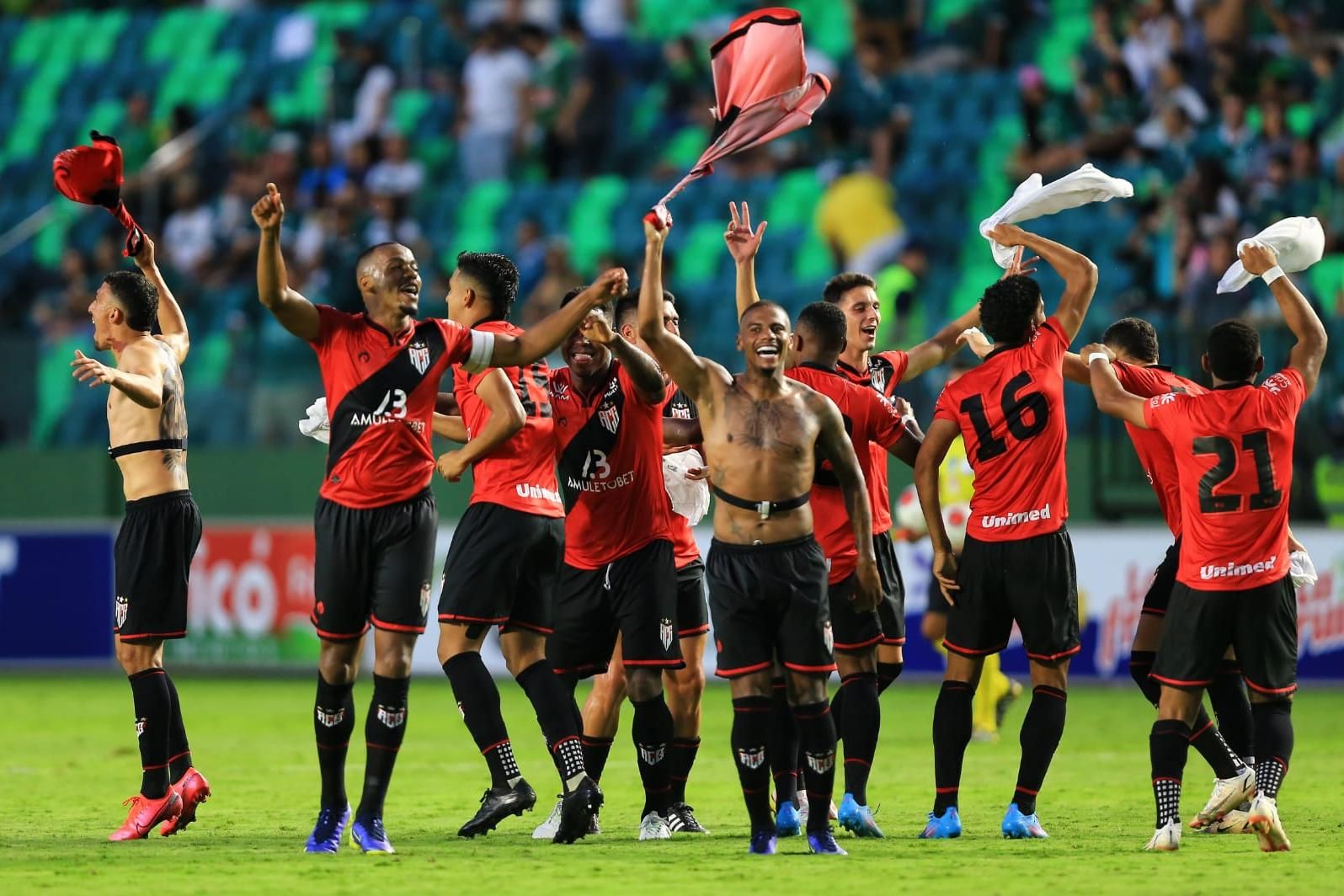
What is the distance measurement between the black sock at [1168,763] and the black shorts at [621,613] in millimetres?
2122

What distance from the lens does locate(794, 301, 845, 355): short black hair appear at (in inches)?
358

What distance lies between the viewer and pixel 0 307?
2436 cm

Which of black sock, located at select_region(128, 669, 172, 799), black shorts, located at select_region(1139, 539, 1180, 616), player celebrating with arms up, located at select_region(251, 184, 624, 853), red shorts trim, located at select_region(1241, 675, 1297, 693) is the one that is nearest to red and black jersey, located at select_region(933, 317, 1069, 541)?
black shorts, located at select_region(1139, 539, 1180, 616)

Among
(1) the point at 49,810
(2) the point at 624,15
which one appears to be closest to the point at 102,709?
(1) the point at 49,810

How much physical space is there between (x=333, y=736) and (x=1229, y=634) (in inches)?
151

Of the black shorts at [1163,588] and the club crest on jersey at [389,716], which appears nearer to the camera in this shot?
the club crest on jersey at [389,716]

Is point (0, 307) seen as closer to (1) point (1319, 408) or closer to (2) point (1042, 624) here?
→ (1) point (1319, 408)

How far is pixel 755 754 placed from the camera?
8.37 meters

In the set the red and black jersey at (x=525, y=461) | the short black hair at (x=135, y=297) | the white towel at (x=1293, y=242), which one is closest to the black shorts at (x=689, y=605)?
the red and black jersey at (x=525, y=461)

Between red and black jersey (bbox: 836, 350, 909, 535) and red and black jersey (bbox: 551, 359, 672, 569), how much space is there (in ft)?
3.32

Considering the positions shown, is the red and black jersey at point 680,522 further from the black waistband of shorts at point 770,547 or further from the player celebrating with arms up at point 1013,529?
the player celebrating with arms up at point 1013,529

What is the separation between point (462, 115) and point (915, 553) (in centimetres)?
1060

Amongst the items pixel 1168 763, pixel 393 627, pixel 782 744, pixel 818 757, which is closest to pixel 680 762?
pixel 782 744

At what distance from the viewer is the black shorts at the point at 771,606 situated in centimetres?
834
